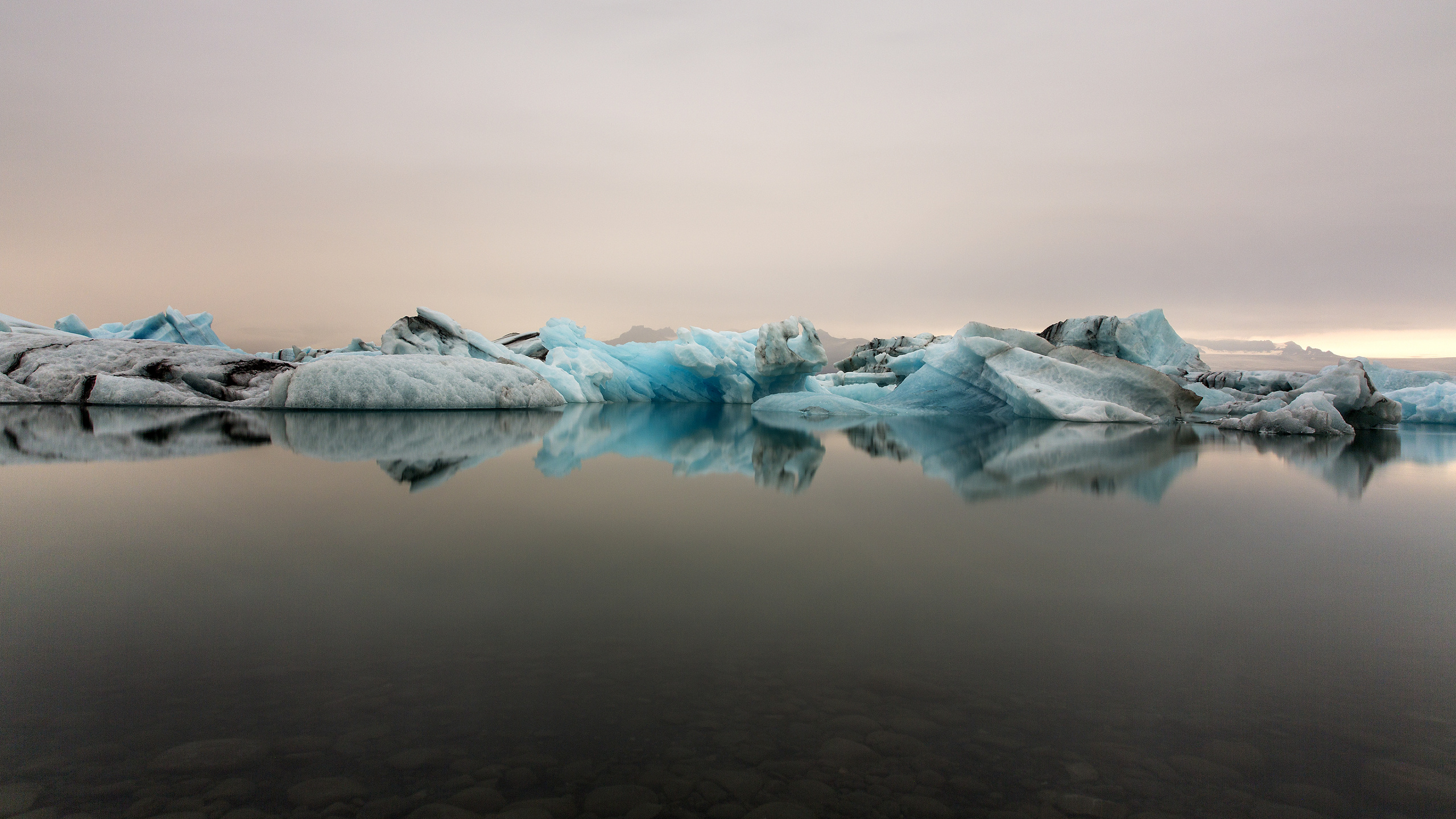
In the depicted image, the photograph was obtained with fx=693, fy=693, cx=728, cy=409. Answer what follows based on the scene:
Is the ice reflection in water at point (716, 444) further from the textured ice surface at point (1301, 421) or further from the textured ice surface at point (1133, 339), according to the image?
the textured ice surface at point (1133, 339)

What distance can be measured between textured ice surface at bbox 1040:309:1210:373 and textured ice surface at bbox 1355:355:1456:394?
11.3 feet

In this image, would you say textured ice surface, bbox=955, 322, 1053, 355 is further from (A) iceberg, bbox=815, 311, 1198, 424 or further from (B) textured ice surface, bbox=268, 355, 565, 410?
(B) textured ice surface, bbox=268, 355, 565, 410

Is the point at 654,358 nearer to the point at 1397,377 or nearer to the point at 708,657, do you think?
the point at 708,657

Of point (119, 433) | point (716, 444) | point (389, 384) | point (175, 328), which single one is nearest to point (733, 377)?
point (389, 384)

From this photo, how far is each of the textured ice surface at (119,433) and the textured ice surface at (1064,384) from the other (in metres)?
10.9

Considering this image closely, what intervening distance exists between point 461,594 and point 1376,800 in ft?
5.70

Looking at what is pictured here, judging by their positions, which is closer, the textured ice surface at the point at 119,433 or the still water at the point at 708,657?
the still water at the point at 708,657

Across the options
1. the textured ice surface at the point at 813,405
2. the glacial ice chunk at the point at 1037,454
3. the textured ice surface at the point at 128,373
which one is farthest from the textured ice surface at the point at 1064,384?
the textured ice surface at the point at 128,373

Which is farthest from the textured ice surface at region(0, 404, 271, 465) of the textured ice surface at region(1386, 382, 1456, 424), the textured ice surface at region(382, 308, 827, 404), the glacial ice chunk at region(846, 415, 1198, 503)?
the textured ice surface at region(1386, 382, 1456, 424)

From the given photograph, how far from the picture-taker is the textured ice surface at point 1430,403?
524 inches

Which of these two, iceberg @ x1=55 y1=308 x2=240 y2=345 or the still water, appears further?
iceberg @ x1=55 y1=308 x2=240 y2=345

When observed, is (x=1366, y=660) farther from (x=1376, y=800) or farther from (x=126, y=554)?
(x=126, y=554)

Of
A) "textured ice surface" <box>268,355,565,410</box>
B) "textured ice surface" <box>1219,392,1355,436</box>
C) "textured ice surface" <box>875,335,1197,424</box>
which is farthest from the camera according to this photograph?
"textured ice surface" <box>875,335,1197,424</box>

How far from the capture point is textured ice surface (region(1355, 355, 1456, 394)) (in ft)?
52.7
